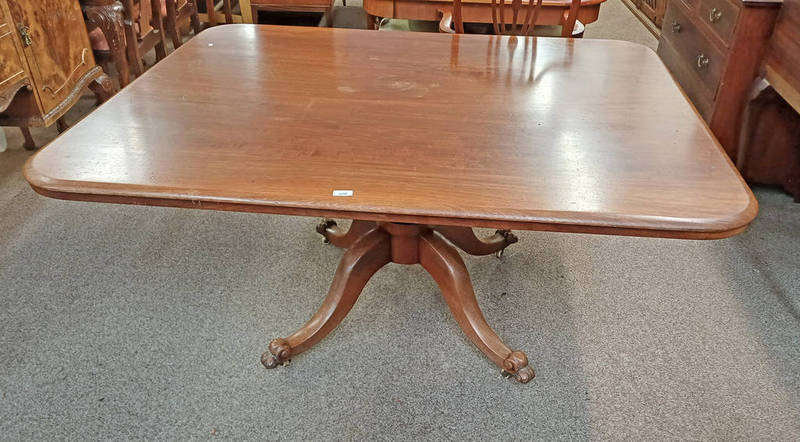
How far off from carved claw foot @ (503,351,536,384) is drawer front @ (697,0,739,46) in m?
1.39

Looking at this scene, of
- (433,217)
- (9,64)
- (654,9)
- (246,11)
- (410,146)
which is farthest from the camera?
(654,9)

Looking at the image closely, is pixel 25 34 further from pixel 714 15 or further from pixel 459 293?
pixel 714 15

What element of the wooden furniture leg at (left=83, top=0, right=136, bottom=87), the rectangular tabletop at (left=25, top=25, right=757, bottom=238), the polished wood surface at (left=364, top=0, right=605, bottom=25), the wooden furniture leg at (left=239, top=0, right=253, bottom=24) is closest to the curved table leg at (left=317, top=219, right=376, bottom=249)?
the rectangular tabletop at (left=25, top=25, right=757, bottom=238)

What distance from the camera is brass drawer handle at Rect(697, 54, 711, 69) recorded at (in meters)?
2.16

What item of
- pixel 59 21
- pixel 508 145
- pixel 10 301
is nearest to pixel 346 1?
pixel 59 21

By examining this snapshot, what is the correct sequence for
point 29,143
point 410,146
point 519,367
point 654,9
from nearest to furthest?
1. point 410,146
2. point 519,367
3. point 29,143
4. point 654,9

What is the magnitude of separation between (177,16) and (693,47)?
8.04 feet

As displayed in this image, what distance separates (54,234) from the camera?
198cm

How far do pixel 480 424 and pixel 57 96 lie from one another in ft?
6.68

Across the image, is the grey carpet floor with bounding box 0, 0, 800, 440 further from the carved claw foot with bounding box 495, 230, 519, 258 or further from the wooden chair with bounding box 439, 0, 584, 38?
the wooden chair with bounding box 439, 0, 584, 38

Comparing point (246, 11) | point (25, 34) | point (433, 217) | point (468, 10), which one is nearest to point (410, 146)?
point (433, 217)

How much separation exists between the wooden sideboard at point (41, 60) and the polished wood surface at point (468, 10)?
1.20 m

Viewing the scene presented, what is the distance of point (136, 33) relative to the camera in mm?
2533

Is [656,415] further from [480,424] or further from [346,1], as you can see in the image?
[346,1]
